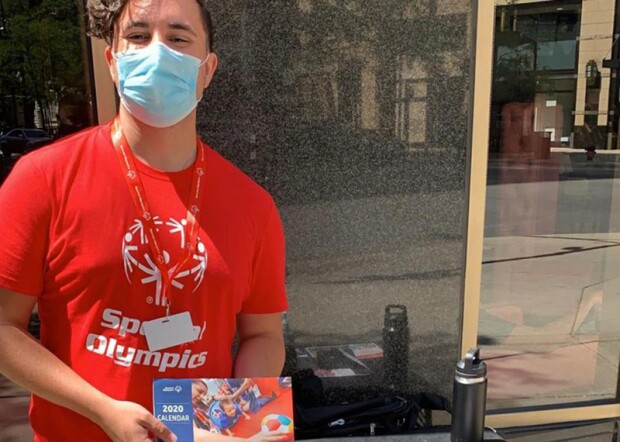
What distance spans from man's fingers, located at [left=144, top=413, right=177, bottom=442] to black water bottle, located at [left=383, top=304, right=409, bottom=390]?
197cm

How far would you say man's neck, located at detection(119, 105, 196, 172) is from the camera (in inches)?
56.2

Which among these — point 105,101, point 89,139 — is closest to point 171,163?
point 89,139

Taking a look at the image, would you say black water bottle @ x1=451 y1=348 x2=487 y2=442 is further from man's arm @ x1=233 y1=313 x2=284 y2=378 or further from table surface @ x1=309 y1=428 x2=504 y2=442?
man's arm @ x1=233 y1=313 x2=284 y2=378

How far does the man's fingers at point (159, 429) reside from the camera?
4.11 ft

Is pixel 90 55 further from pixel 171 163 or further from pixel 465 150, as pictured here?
pixel 465 150

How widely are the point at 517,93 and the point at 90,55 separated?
2652 millimetres

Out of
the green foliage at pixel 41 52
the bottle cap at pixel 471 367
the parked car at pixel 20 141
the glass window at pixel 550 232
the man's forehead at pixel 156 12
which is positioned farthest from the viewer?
the glass window at pixel 550 232

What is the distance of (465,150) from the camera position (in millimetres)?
3000

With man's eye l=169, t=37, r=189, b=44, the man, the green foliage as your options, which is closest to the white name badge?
the man

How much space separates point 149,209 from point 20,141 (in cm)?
203

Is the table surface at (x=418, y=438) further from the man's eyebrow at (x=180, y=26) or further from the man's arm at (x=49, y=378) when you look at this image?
the man's eyebrow at (x=180, y=26)

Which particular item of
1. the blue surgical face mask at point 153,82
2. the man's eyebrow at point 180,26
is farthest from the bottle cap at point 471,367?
the man's eyebrow at point 180,26

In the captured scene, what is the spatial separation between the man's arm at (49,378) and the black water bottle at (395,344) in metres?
1.98

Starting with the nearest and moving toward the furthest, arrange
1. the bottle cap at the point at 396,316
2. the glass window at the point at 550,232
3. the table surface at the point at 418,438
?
the table surface at the point at 418,438
the bottle cap at the point at 396,316
the glass window at the point at 550,232
